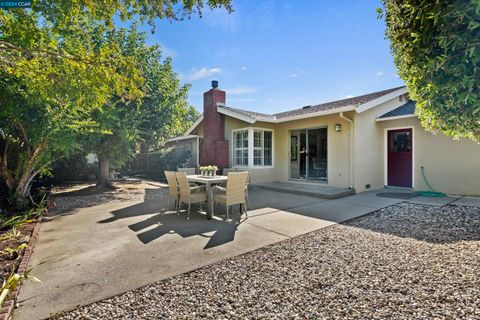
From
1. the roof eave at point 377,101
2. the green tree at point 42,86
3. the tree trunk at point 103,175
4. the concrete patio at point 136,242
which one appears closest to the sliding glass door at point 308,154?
the roof eave at point 377,101

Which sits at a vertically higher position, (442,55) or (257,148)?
(442,55)

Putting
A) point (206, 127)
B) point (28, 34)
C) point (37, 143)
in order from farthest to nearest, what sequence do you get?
point (206, 127)
point (37, 143)
point (28, 34)

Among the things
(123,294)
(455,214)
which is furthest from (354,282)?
(455,214)

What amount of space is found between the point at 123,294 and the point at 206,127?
1012 centimetres

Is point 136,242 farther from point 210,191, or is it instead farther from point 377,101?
point 377,101

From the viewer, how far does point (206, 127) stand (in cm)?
1222

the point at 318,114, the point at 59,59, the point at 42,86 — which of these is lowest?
the point at 42,86

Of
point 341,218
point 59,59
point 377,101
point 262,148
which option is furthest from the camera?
point 262,148

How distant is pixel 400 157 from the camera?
955 centimetres

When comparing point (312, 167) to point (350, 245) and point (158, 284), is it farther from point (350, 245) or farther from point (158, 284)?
point (158, 284)

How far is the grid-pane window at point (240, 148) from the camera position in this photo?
36.0ft

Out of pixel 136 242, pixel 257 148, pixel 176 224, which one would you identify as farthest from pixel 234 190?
pixel 257 148

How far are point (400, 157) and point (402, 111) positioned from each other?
5.98ft

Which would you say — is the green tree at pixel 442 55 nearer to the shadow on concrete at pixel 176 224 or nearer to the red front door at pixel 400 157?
the shadow on concrete at pixel 176 224
